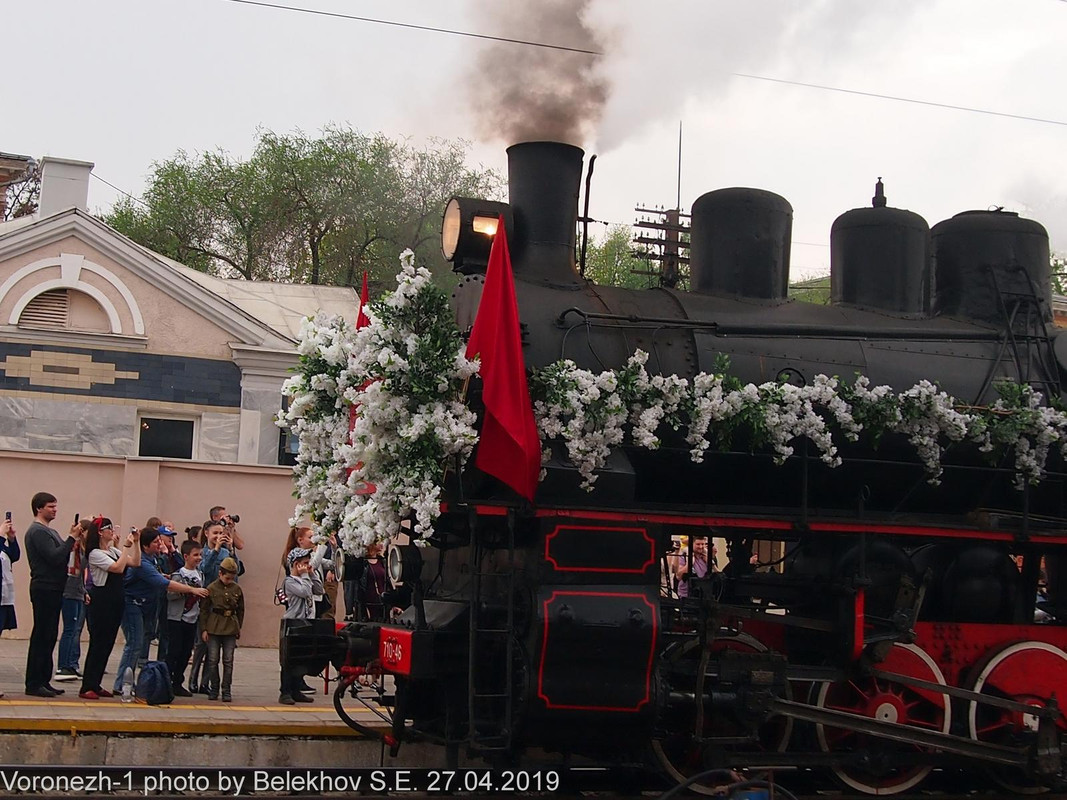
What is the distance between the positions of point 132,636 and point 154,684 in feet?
1.79

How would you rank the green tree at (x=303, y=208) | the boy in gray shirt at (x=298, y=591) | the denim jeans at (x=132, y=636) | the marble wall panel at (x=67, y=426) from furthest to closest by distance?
1. the green tree at (x=303, y=208)
2. the marble wall panel at (x=67, y=426)
3. the boy in gray shirt at (x=298, y=591)
4. the denim jeans at (x=132, y=636)

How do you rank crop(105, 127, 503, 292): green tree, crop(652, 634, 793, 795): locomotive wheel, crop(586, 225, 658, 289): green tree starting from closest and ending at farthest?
crop(652, 634, 793, 795): locomotive wheel → crop(105, 127, 503, 292): green tree → crop(586, 225, 658, 289): green tree

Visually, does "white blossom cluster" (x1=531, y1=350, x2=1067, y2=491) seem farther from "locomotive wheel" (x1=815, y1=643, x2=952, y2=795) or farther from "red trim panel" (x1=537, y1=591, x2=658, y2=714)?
"locomotive wheel" (x1=815, y1=643, x2=952, y2=795)

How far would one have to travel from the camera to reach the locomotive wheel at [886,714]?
8.18 metres

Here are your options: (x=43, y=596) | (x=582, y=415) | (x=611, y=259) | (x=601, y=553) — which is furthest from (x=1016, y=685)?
(x=611, y=259)

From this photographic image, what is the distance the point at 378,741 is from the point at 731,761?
2.76 m

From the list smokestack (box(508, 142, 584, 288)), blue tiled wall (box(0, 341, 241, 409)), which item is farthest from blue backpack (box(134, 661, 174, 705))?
blue tiled wall (box(0, 341, 241, 409))

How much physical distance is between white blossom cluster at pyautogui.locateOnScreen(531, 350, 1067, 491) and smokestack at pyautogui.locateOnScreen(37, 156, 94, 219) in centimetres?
Answer: 1539

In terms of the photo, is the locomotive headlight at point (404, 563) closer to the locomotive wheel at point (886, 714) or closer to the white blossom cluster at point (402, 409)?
the white blossom cluster at point (402, 409)

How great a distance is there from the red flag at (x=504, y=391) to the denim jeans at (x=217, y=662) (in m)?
4.66

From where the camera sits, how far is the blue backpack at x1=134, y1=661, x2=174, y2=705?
32.6ft

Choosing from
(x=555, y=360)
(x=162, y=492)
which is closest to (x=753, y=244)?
(x=555, y=360)

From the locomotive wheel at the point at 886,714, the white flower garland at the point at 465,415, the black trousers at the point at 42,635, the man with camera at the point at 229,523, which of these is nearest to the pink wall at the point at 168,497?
the man with camera at the point at 229,523

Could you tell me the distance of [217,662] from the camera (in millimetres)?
10789
